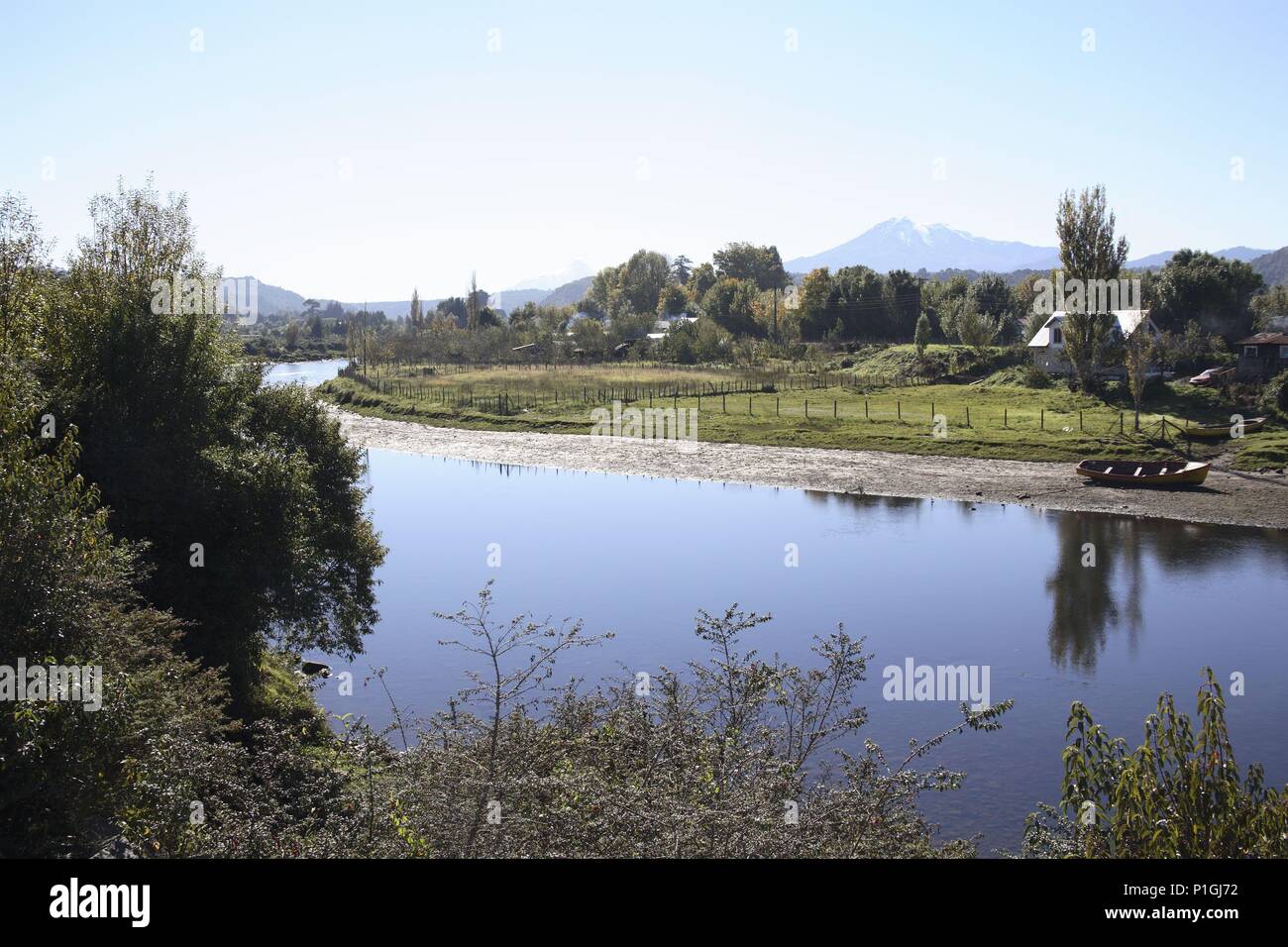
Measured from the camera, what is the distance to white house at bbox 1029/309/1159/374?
70.1 metres

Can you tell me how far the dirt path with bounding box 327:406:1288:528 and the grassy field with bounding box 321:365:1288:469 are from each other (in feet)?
6.81

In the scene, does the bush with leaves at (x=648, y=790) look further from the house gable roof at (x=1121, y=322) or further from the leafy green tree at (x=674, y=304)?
the leafy green tree at (x=674, y=304)

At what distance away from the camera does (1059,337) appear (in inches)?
3002

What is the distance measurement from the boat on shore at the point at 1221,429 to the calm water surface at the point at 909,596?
13.7m

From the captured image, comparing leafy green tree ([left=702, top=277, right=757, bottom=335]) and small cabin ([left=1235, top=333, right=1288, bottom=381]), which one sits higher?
leafy green tree ([left=702, top=277, right=757, bottom=335])

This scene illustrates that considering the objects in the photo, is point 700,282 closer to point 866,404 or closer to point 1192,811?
point 866,404

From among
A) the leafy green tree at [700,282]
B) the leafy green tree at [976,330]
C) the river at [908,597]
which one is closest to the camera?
the river at [908,597]

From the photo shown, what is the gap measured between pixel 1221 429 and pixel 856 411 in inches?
883

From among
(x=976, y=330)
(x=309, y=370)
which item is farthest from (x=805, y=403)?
(x=309, y=370)

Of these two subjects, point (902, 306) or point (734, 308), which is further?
point (734, 308)

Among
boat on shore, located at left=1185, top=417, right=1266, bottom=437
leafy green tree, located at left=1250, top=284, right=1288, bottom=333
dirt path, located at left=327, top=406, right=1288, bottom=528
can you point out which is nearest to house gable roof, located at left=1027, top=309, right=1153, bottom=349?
boat on shore, located at left=1185, top=417, right=1266, bottom=437

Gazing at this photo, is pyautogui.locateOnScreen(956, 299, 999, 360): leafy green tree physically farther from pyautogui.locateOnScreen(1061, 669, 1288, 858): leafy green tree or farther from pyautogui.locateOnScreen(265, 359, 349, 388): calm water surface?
pyautogui.locateOnScreen(1061, 669, 1288, 858): leafy green tree

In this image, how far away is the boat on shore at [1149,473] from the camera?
1885 inches

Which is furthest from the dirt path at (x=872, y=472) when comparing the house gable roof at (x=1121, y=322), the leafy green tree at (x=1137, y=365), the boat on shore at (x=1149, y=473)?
the house gable roof at (x=1121, y=322)
